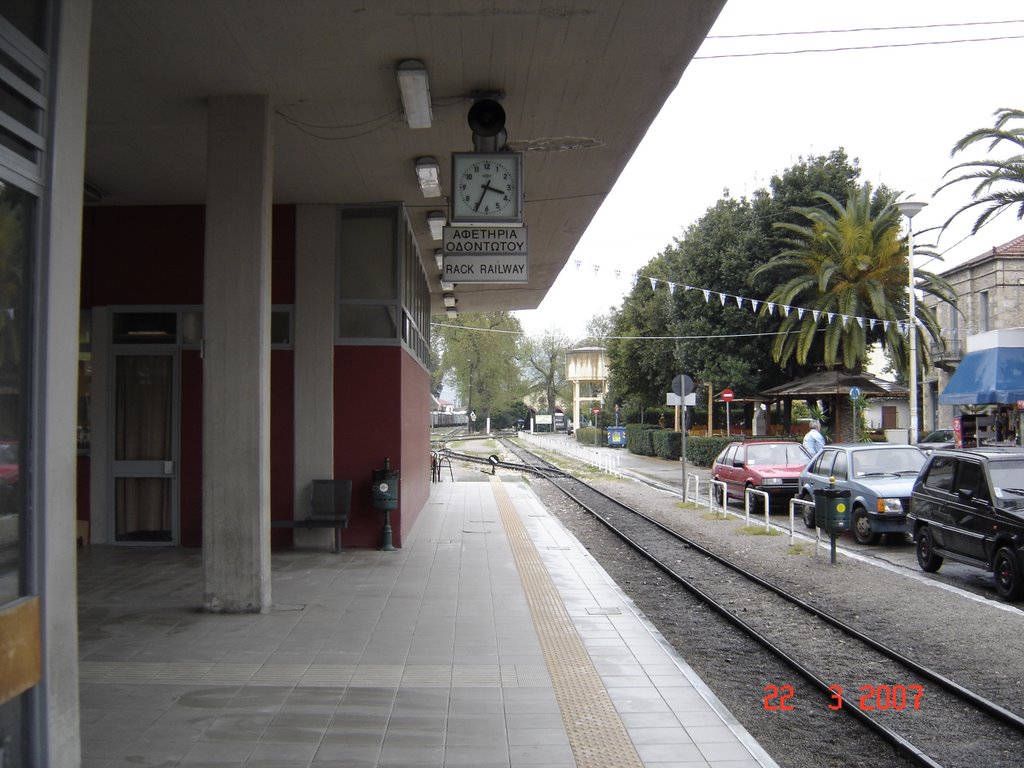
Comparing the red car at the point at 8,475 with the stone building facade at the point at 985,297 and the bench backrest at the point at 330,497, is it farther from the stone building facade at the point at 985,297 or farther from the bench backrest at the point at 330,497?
the stone building facade at the point at 985,297

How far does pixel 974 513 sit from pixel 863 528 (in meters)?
3.94

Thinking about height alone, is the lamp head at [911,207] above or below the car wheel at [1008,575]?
above

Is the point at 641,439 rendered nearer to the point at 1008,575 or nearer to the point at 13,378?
the point at 1008,575

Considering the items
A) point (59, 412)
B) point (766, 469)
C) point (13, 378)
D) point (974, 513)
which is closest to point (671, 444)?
point (766, 469)

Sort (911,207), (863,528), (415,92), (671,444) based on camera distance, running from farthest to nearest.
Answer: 1. (671,444)
2. (911,207)
3. (863,528)
4. (415,92)

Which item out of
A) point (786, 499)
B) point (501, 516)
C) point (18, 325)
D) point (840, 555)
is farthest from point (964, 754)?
point (786, 499)

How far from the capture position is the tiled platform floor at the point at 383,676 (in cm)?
473

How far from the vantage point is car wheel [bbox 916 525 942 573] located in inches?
423

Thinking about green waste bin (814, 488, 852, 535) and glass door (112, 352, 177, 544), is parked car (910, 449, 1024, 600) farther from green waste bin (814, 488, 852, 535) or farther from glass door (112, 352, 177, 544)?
glass door (112, 352, 177, 544)

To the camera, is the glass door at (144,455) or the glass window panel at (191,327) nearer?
the glass door at (144,455)

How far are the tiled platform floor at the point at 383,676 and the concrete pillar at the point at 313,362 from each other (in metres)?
1.47

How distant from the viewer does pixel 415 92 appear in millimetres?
7488

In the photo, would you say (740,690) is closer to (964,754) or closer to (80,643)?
(964,754)

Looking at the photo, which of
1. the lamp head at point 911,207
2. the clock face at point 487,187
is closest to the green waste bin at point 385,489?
the clock face at point 487,187
